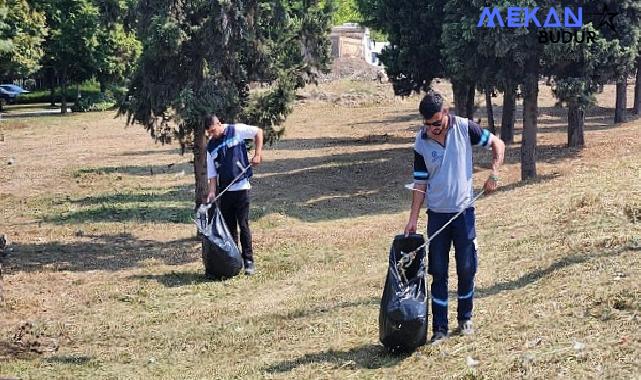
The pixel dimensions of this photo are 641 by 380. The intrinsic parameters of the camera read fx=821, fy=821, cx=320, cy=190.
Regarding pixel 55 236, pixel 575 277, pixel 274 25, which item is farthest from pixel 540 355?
pixel 55 236

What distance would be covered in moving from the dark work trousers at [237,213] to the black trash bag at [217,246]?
18 centimetres

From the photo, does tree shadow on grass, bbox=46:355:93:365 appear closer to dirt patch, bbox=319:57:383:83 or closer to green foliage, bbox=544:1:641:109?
green foliage, bbox=544:1:641:109

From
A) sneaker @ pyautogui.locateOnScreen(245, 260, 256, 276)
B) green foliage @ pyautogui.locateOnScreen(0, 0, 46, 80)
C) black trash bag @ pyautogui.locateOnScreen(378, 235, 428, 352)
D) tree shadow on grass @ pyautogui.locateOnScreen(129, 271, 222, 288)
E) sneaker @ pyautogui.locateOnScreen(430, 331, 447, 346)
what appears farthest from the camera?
green foliage @ pyautogui.locateOnScreen(0, 0, 46, 80)

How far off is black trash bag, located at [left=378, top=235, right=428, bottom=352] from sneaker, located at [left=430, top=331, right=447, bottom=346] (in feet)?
0.38

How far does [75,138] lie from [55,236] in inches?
888

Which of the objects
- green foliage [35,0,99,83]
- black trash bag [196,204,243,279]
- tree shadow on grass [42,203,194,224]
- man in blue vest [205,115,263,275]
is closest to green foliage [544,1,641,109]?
tree shadow on grass [42,203,194,224]

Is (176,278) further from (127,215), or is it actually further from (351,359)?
(127,215)

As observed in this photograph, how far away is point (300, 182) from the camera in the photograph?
2092 centimetres

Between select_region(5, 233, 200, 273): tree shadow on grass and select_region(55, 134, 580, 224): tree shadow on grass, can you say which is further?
select_region(55, 134, 580, 224): tree shadow on grass

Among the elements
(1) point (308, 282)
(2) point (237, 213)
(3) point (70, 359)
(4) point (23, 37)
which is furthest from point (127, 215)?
(4) point (23, 37)

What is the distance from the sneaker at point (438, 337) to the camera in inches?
260

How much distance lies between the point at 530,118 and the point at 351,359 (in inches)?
504
